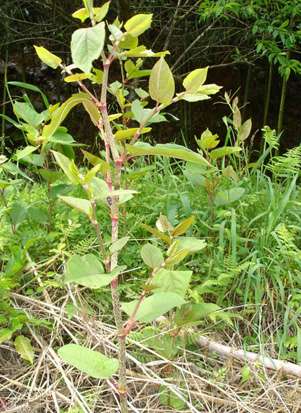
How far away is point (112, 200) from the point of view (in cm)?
102

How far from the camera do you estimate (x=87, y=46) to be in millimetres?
838

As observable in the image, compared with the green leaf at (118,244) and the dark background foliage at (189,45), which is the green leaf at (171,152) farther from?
the dark background foliage at (189,45)

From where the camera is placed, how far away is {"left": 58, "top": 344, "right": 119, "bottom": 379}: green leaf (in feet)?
3.10

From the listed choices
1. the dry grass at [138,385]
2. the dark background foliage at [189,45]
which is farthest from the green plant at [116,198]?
the dark background foliage at [189,45]

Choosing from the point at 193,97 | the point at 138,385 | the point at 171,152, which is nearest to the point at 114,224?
the point at 171,152

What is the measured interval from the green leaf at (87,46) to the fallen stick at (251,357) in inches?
31.6

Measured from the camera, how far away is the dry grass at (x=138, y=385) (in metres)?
1.30

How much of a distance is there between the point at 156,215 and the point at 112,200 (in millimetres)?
819

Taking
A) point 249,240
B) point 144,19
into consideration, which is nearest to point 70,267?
point 144,19

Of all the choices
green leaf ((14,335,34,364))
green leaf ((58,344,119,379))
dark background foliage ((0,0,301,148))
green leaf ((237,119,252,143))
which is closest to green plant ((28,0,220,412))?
green leaf ((58,344,119,379))

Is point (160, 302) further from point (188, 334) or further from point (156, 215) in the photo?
Result: point (156, 215)

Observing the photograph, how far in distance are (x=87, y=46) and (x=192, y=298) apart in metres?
0.80

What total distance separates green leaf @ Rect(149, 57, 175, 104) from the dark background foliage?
99.2 inches

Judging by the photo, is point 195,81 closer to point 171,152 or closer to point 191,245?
point 171,152
